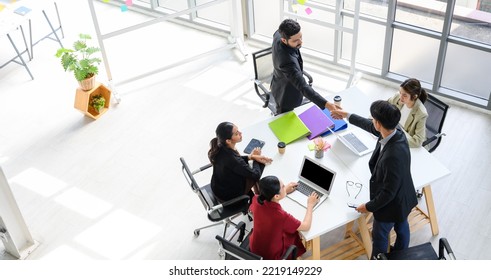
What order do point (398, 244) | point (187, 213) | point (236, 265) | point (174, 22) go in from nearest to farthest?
point (236, 265) < point (398, 244) < point (187, 213) < point (174, 22)

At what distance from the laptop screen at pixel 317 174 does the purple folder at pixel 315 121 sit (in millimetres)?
531

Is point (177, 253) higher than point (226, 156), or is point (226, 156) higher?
point (226, 156)

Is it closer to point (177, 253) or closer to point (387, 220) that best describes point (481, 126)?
point (387, 220)

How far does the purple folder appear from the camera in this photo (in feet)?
16.7

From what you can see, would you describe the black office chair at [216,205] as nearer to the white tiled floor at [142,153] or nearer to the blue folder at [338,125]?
the white tiled floor at [142,153]

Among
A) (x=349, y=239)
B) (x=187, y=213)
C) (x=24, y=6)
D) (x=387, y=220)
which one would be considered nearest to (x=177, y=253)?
(x=187, y=213)

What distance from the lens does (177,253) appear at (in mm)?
5195

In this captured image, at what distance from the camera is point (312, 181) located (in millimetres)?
4586

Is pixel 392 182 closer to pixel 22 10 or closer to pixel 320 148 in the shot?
pixel 320 148

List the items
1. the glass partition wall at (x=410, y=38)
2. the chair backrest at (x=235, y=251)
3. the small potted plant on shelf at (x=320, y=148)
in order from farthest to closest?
the glass partition wall at (x=410, y=38) < the small potted plant on shelf at (x=320, y=148) < the chair backrest at (x=235, y=251)

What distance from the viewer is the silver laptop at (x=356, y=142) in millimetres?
4887

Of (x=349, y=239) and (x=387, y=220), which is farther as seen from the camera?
(x=349, y=239)

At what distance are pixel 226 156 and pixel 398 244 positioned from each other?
5.02 feet

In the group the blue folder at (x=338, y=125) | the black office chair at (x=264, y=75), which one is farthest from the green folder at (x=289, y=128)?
the black office chair at (x=264, y=75)
